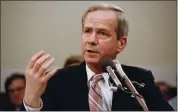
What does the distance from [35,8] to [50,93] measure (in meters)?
0.95

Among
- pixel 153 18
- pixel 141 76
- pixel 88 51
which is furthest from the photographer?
pixel 153 18

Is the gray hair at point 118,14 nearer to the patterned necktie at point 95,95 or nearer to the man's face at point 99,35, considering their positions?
the man's face at point 99,35

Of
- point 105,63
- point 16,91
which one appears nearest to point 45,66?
point 105,63

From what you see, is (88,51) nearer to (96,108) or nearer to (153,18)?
(96,108)

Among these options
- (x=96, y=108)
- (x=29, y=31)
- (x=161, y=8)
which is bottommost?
(x=96, y=108)

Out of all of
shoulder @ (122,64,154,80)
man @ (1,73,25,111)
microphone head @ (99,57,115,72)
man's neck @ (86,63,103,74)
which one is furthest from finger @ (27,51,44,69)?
man @ (1,73,25,111)

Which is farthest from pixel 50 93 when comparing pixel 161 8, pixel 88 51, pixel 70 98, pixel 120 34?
pixel 161 8

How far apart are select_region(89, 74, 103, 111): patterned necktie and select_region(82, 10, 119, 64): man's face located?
7cm

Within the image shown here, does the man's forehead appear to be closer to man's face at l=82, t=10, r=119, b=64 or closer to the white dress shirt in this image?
man's face at l=82, t=10, r=119, b=64

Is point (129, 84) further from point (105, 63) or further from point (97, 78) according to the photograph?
point (97, 78)

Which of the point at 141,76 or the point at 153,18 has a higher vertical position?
the point at 153,18

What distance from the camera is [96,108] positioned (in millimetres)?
985

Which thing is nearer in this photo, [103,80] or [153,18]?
[103,80]

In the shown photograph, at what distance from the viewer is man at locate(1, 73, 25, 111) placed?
1.65 metres
